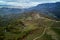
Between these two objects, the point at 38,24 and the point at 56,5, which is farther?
the point at 56,5

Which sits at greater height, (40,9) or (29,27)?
(40,9)

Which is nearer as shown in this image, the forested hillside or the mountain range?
the forested hillside

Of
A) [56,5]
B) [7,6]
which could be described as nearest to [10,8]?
[7,6]

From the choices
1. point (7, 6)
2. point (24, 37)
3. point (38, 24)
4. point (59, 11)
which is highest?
point (7, 6)

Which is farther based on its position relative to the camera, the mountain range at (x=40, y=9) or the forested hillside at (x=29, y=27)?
the mountain range at (x=40, y=9)

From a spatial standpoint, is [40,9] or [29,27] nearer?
[29,27]

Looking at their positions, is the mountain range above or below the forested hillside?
Result: above

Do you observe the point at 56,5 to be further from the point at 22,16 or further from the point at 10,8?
the point at 10,8

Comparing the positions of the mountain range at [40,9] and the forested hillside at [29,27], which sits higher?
the mountain range at [40,9]

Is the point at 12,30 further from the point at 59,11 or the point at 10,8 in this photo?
the point at 59,11

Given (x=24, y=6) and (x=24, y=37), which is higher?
(x=24, y=6)
